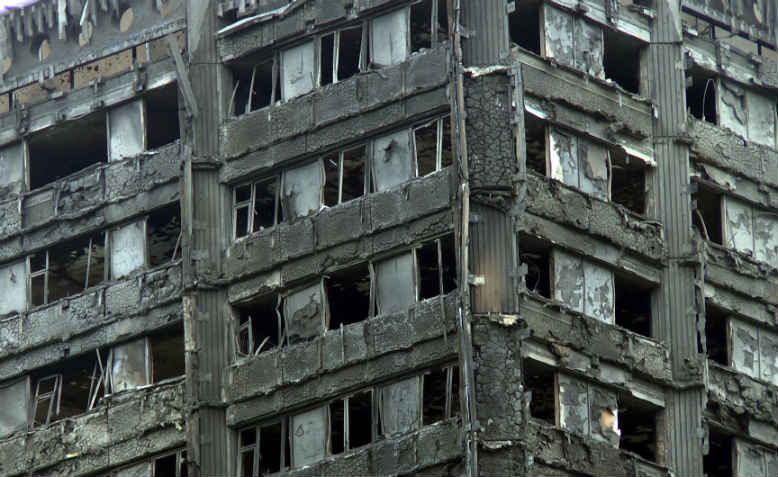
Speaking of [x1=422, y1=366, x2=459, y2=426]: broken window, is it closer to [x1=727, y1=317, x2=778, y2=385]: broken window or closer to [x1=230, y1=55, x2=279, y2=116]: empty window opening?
[x1=727, y1=317, x2=778, y2=385]: broken window

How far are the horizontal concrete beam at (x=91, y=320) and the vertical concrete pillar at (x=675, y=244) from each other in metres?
12.2

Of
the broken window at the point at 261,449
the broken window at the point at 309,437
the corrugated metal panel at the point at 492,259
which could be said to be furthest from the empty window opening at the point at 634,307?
the broken window at the point at 261,449

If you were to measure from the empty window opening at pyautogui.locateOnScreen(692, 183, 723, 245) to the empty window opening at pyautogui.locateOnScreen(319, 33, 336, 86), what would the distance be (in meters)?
9.83

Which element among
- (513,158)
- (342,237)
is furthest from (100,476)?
(513,158)

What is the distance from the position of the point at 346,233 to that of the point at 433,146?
117 inches

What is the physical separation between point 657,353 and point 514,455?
6.37 metres

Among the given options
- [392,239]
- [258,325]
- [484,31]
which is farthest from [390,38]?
[258,325]

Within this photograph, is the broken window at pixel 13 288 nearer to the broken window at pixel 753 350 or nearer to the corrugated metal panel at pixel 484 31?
the corrugated metal panel at pixel 484 31

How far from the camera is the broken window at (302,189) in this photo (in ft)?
226

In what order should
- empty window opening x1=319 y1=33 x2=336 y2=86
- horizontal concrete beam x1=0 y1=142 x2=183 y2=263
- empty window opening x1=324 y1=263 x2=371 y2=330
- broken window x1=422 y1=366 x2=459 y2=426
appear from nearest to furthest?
broken window x1=422 y1=366 x2=459 y2=426, empty window opening x1=324 y1=263 x2=371 y2=330, empty window opening x1=319 y1=33 x2=336 y2=86, horizontal concrete beam x1=0 y1=142 x2=183 y2=263

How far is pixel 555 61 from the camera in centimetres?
6856

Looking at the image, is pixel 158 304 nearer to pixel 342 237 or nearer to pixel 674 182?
pixel 342 237

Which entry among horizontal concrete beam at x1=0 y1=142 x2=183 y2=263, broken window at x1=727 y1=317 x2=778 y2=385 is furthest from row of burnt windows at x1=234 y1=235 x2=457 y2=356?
broken window at x1=727 y1=317 x2=778 y2=385

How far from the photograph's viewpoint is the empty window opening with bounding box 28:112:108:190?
74438 mm
